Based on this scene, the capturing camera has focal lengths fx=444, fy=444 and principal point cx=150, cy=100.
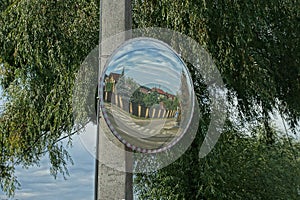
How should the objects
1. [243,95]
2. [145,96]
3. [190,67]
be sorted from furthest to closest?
[243,95], [190,67], [145,96]

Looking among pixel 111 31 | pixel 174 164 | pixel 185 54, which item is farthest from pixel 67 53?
pixel 111 31

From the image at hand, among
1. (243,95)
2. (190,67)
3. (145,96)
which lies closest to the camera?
(145,96)

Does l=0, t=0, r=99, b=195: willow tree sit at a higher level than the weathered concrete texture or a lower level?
higher

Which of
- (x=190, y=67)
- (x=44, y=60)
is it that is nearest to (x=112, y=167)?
(x=190, y=67)

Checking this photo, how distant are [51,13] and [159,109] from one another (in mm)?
1638

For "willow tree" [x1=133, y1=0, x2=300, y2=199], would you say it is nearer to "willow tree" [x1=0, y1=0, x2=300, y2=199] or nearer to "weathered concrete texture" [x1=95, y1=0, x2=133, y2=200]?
"willow tree" [x1=0, y1=0, x2=300, y2=199]

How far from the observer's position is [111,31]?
5.22 ft

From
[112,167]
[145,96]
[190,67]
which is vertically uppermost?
[190,67]

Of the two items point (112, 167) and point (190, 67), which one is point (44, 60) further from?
point (112, 167)

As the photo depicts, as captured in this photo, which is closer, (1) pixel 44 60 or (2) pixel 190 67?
(2) pixel 190 67

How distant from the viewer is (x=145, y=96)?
1414mm

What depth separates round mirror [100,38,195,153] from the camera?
1.36 m

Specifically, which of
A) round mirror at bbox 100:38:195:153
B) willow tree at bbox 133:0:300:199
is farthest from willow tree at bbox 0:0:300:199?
round mirror at bbox 100:38:195:153

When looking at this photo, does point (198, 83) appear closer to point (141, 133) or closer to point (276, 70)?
point (276, 70)
